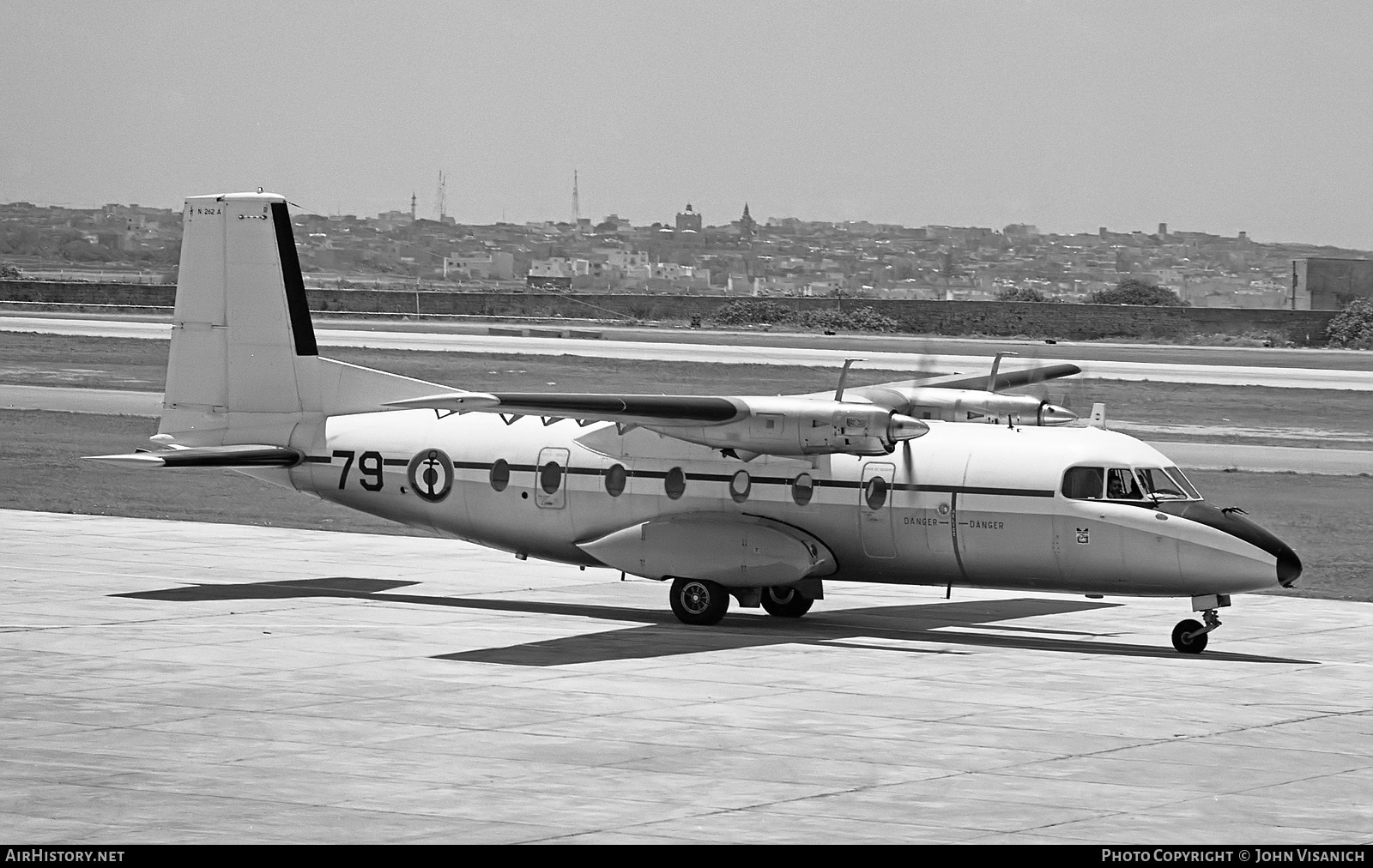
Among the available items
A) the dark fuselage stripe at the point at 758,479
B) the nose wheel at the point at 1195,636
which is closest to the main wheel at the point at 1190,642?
the nose wheel at the point at 1195,636

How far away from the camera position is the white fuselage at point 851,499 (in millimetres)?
21781

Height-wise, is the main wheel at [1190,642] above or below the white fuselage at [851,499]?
below

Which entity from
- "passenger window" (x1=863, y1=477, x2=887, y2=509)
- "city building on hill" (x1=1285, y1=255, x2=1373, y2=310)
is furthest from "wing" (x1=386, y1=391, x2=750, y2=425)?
"city building on hill" (x1=1285, y1=255, x2=1373, y2=310)

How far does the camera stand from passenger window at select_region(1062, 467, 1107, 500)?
867 inches

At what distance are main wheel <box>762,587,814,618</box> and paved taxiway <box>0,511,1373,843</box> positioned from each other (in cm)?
30

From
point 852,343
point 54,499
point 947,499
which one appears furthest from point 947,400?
point 852,343

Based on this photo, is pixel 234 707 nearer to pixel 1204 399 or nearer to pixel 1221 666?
pixel 1221 666

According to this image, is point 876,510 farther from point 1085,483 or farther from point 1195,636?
point 1195,636

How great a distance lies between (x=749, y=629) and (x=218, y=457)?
825 cm

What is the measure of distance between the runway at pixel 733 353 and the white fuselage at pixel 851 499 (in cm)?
3584

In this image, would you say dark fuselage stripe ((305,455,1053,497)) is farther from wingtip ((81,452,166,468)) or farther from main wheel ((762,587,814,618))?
wingtip ((81,452,166,468))

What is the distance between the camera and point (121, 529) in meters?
33.1

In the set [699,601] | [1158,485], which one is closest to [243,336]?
[699,601]

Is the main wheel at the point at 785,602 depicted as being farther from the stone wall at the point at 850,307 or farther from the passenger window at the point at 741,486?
the stone wall at the point at 850,307
